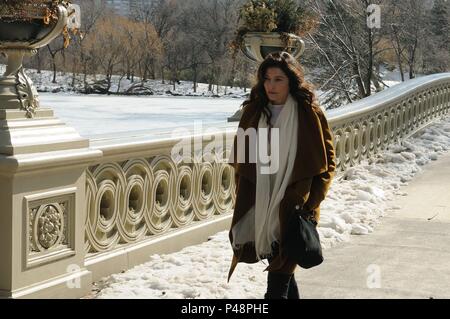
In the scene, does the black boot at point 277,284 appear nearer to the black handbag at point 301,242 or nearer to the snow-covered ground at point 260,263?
the black handbag at point 301,242

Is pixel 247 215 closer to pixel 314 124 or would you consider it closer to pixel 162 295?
pixel 314 124

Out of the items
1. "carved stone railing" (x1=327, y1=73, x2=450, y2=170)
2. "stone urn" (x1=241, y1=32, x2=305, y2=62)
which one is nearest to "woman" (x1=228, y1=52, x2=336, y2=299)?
"stone urn" (x1=241, y1=32, x2=305, y2=62)

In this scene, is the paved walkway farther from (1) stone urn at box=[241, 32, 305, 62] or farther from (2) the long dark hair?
(1) stone urn at box=[241, 32, 305, 62]

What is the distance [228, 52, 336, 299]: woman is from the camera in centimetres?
393

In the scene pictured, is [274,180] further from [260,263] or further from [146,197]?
[146,197]

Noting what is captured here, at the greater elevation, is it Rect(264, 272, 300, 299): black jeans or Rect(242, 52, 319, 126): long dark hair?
Rect(242, 52, 319, 126): long dark hair

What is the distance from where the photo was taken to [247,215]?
4.13 meters

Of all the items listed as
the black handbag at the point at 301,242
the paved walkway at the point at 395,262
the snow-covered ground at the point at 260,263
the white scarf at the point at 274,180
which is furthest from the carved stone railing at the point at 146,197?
the black handbag at the point at 301,242

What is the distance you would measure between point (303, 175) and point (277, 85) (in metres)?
0.51

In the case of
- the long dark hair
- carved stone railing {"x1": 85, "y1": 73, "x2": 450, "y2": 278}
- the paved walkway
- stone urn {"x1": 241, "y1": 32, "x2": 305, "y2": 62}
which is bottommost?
the paved walkway

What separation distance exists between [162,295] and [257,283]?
80 centimetres

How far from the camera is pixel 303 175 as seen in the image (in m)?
3.90

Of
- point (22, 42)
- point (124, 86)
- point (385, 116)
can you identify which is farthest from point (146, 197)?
point (124, 86)
